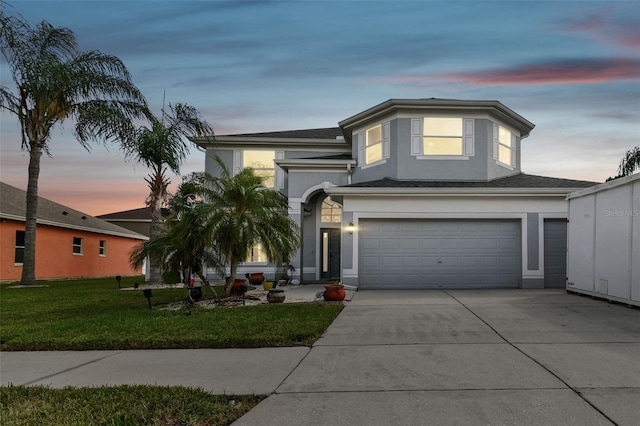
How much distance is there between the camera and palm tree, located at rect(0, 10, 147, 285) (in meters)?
17.0

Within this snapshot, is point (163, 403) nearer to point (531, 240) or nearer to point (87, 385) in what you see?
point (87, 385)

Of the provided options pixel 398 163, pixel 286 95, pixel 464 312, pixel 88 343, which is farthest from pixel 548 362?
pixel 286 95

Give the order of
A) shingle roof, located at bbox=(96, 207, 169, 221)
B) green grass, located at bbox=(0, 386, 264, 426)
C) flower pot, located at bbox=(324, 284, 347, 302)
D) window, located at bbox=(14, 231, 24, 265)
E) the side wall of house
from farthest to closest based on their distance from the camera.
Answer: shingle roof, located at bbox=(96, 207, 169, 221) < window, located at bbox=(14, 231, 24, 265) < the side wall of house < flower pot, located at bbox=(324, 284, 347, 302) < green grass, located at bbox=(0, 386, 264, 426)

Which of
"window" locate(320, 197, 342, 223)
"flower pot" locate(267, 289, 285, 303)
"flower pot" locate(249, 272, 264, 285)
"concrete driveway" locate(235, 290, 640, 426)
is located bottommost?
"flower pot" locate(249, 272, 264, 285)

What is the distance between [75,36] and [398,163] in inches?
569

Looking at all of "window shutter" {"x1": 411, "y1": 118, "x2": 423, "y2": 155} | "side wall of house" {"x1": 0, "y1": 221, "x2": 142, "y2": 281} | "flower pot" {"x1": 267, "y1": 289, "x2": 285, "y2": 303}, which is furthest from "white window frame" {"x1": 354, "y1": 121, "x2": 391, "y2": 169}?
"side wall of house" {"x1": 0, "y1": 221, "x2": 142, "y2": 281}

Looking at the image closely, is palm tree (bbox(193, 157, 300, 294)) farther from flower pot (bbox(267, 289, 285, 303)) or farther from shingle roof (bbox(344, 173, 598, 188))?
shingle roof (bbox(344, 173, 598, 188))

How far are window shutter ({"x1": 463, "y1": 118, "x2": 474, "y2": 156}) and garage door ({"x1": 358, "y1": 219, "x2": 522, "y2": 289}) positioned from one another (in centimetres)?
320

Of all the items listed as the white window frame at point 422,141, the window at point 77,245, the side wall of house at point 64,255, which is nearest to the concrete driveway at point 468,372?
the white window frame at point 422,141

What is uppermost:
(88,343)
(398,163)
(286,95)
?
(286,95)

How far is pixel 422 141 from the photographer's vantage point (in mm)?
16672

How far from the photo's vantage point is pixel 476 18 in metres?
12.2

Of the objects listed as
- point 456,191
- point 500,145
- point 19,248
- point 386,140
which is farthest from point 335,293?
point 19,248

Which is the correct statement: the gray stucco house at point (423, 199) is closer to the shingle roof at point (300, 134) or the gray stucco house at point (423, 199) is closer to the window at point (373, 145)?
the window at point (373, 145)
